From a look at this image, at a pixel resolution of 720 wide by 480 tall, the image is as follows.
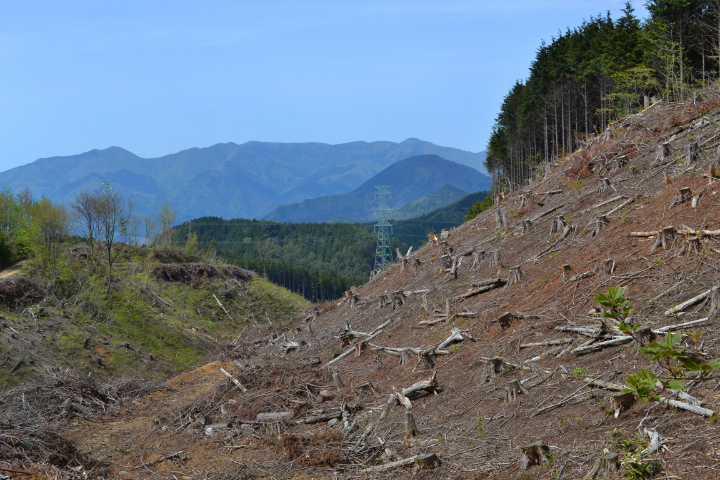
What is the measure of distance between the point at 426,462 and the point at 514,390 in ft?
6.75

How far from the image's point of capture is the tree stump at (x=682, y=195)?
1126 centimetres

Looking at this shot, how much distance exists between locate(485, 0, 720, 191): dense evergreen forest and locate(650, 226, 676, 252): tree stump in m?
10.3

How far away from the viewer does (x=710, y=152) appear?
41.9ft

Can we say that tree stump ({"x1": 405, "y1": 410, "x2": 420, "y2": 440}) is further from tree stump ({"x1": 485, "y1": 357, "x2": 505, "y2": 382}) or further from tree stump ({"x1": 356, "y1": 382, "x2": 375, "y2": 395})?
tree stump ({"x1": 356, "y1": 382, "x2": 375, "y2": 395})

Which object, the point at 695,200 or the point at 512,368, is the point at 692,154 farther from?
the point at 512,368


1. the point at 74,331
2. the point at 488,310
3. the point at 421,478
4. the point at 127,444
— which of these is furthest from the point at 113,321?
the point at 421,478

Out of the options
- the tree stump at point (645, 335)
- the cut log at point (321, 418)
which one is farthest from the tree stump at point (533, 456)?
the cut log at point (321, 418)

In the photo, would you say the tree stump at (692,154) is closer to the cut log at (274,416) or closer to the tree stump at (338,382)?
the tree stump at (338,382)

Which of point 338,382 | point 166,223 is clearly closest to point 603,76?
point 338,382

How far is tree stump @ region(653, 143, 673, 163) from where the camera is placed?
47.9ft

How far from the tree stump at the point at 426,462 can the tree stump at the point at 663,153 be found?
11.3 m

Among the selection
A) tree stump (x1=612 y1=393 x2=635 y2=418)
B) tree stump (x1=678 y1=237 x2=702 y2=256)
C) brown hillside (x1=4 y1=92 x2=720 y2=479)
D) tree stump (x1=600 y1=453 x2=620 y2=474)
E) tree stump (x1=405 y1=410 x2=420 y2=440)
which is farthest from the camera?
tree stump (x1=678 y1=237 x2=702 y2=256)

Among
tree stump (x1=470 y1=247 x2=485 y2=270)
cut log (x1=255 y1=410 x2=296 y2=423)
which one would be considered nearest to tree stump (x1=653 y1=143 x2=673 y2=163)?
tree stump (x1=470 y1=247 x2=485 y2=270)

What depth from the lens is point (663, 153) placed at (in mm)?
14672
